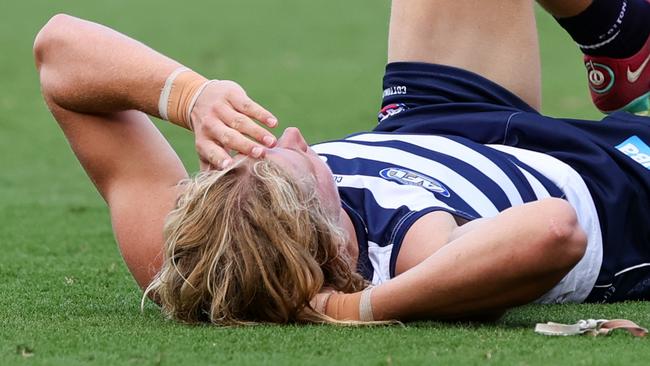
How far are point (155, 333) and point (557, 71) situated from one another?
8.62m

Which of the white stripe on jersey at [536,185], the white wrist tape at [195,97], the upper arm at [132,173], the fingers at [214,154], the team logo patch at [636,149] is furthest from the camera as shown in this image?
the team logo patch at [636,149]

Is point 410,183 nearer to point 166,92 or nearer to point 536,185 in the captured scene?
point 536,185

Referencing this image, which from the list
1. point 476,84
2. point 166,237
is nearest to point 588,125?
point 476,84

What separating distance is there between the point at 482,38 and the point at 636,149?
1.97 ft

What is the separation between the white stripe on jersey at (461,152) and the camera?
10.9ft

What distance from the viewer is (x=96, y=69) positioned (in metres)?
3.28

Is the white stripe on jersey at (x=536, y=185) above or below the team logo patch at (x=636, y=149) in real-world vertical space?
below

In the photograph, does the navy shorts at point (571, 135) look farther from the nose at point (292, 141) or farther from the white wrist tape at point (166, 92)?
the white wrist tape at point (166, 92)

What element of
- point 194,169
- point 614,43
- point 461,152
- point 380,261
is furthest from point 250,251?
point 194,169

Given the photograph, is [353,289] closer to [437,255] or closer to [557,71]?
[437,255]

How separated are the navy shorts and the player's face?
0.68 meters

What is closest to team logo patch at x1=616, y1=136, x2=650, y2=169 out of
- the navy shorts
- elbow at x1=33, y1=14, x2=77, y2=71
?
the navy shorts

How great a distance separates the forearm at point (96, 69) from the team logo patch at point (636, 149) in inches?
52.8

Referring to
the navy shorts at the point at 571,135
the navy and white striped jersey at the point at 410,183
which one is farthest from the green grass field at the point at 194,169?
the navy and white striped jersey at the point at 410,183
